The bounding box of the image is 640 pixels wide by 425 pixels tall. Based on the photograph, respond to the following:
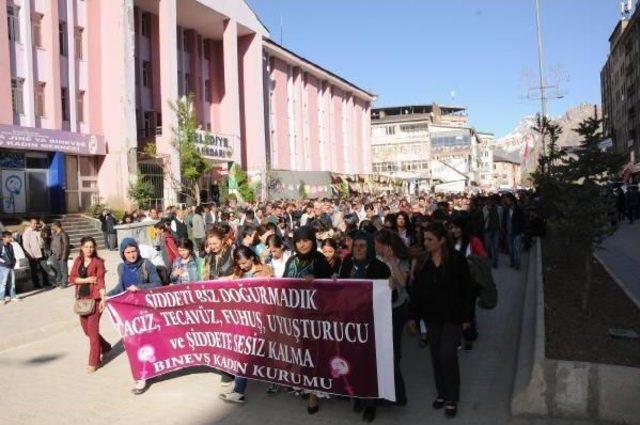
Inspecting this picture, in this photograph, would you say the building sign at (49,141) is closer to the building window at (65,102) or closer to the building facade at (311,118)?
the building window at (65,102)

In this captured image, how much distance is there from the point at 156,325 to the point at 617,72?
90256 mm

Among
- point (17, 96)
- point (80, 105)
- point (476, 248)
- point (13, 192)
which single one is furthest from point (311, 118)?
point (476, 248)

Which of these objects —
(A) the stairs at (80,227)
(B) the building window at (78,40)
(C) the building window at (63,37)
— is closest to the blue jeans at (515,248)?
(A) the stairs at (80,227)

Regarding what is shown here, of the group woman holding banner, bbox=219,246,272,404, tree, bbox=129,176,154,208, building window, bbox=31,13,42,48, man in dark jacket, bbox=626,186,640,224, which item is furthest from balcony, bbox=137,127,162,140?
woman holding banner, bbox=219,246,272,404

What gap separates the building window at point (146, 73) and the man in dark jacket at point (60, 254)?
68.0 feet

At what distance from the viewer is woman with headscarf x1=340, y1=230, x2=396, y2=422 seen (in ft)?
16.9

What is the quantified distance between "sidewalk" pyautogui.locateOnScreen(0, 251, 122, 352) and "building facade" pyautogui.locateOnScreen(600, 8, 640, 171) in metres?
56.3

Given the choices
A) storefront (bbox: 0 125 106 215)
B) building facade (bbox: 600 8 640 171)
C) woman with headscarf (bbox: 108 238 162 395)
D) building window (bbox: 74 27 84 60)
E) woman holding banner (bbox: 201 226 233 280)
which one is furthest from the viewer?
building facade (bbox: 600 8 640 171)

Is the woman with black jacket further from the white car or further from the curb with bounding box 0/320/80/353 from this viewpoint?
the white car

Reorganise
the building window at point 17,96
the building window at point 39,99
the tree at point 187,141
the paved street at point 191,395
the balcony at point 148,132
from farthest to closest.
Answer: the balcony at point 148,132, the tree at point 187,141, the building window at point 39,99, the building window at point 17,96, the paved street at point 191,395

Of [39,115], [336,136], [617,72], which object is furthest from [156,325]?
[617,72]

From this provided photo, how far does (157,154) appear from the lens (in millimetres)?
29266

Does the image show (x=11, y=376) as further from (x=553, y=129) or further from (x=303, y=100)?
(x=303, y=100)

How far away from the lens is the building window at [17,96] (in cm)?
2460
